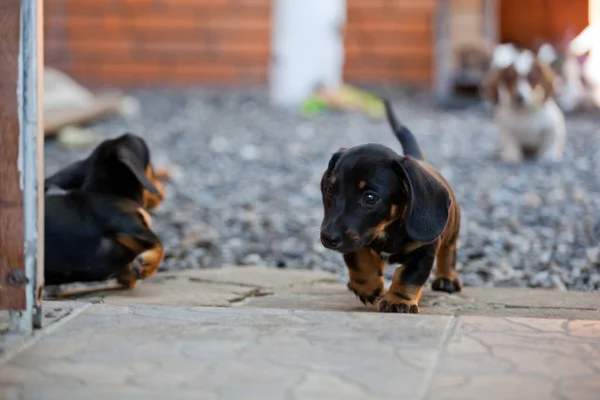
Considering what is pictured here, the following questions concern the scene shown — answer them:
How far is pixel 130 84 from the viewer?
14.8 metres

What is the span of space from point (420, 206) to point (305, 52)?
33.1ft

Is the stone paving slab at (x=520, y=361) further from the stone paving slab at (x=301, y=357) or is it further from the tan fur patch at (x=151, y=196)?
the tan fur patch at (x=151, y=196)

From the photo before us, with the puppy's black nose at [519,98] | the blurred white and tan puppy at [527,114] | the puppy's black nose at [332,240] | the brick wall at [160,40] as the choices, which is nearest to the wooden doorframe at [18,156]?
the puppy's black nose at [332,240]

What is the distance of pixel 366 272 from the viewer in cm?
342

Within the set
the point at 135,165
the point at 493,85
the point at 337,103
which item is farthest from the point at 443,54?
the point at 135,165

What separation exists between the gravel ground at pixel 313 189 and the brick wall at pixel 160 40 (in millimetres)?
2263

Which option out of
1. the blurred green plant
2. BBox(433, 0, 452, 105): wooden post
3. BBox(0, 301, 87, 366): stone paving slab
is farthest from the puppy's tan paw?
BBox(433, 0, 452, 105): wooden post

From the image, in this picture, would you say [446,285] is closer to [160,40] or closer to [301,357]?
[301,357]

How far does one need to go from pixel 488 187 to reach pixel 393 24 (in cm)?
791

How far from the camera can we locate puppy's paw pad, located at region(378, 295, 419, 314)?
127 inches

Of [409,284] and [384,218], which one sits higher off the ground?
[384,218]

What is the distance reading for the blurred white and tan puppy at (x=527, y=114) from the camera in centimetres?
868

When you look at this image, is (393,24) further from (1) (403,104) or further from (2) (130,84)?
(2) (130,84)

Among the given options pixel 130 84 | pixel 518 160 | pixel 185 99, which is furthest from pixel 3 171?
pixel 130 84
